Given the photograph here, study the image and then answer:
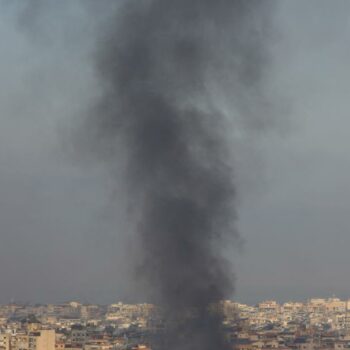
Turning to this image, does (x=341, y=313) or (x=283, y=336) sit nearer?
(x=283, y=336)

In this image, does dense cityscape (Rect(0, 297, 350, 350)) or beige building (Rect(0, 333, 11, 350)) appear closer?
dense cityscape (Rect(0, 297, 350, 350))

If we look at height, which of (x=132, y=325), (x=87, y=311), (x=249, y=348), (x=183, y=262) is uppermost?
(x=87, y=311)

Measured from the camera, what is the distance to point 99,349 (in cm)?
3609

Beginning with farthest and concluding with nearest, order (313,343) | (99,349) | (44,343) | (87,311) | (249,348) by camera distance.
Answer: (87,311) → (313,343) → (99,349) → (249,348) → (44,343)

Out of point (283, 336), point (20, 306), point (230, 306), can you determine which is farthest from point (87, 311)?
point (230, 306)

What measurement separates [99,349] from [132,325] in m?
14.6

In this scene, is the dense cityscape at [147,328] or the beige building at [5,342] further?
the beige building at [5,342]

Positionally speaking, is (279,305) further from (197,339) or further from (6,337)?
(197,339)

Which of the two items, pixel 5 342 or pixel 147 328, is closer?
pixel 147 328

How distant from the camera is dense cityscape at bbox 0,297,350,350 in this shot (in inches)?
927

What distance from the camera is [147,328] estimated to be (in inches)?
892

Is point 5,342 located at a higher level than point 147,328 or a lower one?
higher

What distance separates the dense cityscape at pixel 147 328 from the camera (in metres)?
23.6

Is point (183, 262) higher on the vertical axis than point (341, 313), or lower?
lower
